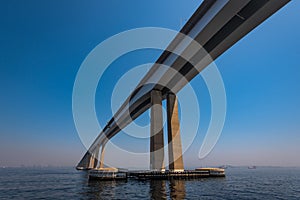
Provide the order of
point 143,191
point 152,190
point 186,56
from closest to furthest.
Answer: point 143,191 → point 152,190 → point 186,56

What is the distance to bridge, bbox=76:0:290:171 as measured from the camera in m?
25.0

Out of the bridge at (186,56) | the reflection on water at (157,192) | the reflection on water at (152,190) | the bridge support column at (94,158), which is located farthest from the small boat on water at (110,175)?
the bridge support column at (94,158)

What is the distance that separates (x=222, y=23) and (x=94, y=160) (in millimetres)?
133732

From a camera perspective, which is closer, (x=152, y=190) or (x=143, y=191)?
(x=143, y=191)

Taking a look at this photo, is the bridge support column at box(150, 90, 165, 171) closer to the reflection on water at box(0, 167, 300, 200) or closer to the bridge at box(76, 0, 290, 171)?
the bridge at box(76, 0, 290, 171)

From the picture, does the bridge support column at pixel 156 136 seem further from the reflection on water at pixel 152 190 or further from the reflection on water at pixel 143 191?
the reflection on water at pixel 143 191

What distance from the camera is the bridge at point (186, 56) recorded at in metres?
25.0

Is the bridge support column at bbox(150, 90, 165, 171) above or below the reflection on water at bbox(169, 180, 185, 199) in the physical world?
above

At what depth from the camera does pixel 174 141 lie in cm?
4331

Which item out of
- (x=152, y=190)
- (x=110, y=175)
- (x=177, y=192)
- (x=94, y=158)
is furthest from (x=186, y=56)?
(x=94, y=158)

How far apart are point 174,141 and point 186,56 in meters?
18.9

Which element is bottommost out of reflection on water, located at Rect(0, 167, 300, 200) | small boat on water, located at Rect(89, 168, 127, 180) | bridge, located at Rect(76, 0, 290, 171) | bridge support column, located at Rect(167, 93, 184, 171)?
reflection on water, located at Rect(0, 167, 300, 200)

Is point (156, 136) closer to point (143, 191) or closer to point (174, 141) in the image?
point (174, 141)

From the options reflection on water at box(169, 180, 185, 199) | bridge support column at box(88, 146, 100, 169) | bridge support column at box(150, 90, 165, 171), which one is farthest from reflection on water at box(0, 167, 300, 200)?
bridge support column at box(88, 146, 100, 169)
